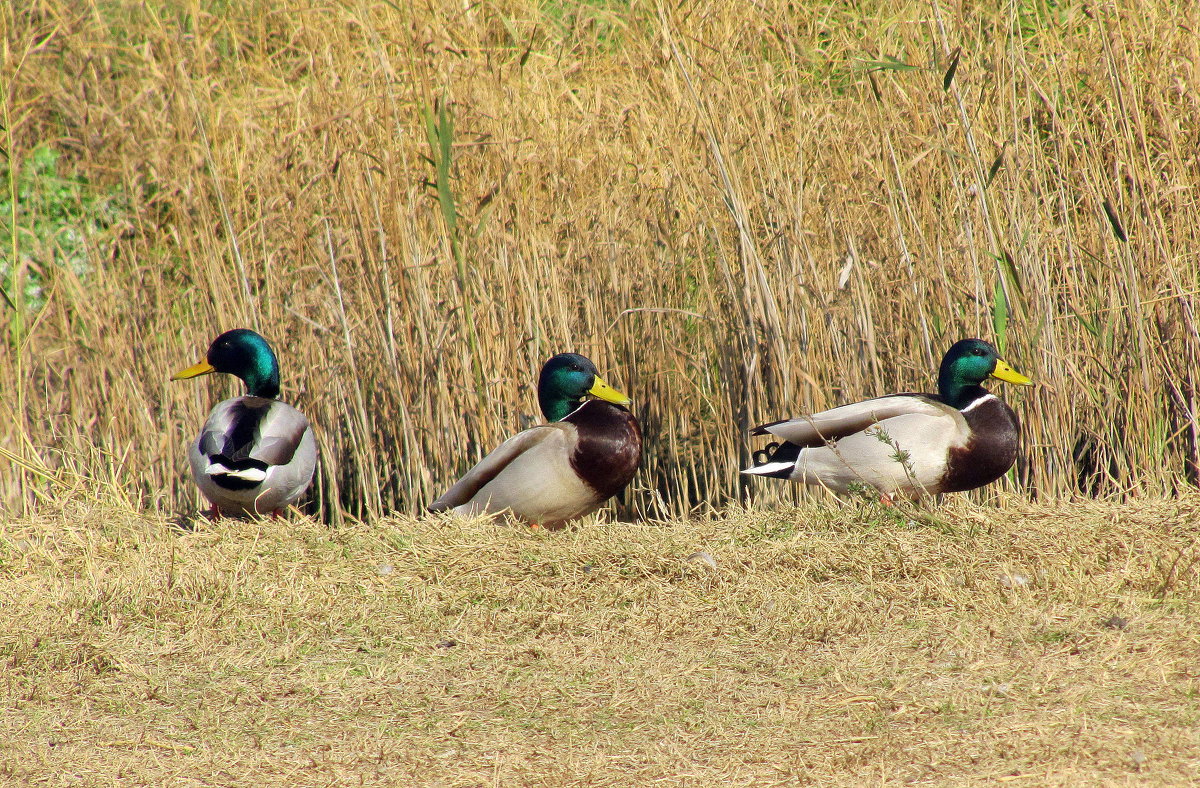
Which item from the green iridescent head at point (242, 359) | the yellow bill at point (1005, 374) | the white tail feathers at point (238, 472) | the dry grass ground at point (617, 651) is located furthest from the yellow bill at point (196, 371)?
the yellow bill at point (1005, 374)

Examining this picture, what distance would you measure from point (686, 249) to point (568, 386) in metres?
0.71

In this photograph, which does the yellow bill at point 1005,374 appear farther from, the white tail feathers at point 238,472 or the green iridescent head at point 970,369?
the white tail feathers at point 238,472

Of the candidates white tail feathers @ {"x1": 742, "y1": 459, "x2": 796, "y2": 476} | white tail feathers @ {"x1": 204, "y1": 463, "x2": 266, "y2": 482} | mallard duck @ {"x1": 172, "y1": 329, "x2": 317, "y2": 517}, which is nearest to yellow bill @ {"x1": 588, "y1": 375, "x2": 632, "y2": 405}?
white tail feathers @ {"x1": 742, "y1": 459, "x2": 796, "y2": 476}

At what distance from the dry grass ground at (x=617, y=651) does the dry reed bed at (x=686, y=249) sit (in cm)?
59

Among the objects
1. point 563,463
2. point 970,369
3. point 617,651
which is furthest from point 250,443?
point 970,369

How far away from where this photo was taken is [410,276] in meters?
4.47

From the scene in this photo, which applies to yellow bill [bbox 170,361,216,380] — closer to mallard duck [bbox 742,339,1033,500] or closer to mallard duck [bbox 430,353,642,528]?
mallard duck [bbox 430,353,642,528]

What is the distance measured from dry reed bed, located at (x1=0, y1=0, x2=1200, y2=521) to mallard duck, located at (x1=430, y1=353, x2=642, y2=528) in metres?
0.25

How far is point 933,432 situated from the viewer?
3.91 meters

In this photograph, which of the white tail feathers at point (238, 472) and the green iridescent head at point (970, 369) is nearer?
the green iridescent head at point (970, 369)

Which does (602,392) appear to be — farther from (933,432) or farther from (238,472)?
(238,472)

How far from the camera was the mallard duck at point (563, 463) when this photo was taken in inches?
Result: 161

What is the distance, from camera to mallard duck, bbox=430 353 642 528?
13.4 ft

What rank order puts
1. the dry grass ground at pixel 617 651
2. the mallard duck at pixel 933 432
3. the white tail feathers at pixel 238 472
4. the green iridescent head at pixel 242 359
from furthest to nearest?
the green iridescent head at pixel 242 359 < the white tail feathers at pixel 238 472 < the mallard duck at pixel 933 432 < the dry grass ground at pixel 617 651
